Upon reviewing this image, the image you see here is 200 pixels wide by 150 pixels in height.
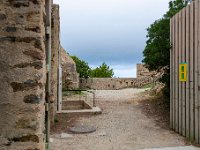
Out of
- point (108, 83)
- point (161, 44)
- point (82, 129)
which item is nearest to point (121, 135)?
point (82, 129)

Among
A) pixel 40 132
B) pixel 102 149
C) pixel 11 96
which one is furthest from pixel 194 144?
pixel 11 96

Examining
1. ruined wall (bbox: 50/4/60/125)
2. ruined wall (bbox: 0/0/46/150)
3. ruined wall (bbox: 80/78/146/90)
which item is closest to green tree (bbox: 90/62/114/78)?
ruined wall (bbox: 80/78/146/90)

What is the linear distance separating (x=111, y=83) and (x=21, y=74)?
19185mm

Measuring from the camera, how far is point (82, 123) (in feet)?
28.5

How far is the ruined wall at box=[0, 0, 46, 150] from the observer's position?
3.50 m

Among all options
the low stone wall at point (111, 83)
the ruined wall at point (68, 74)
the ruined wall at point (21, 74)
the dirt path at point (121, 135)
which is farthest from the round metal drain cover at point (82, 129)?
the low stone wall at point (111, 83)

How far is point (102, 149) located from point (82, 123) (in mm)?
2608

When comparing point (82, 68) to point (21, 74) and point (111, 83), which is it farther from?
point (21, 74)

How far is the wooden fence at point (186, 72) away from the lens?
6417mm

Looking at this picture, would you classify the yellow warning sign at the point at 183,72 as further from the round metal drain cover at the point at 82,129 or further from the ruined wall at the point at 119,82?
the ruined wall at the point at 119,82

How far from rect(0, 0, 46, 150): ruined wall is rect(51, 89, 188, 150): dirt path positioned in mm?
2783

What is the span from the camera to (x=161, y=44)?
8.91 m

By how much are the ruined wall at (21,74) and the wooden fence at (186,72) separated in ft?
13.2

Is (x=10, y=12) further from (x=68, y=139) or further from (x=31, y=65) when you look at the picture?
(x=68, y=139)
